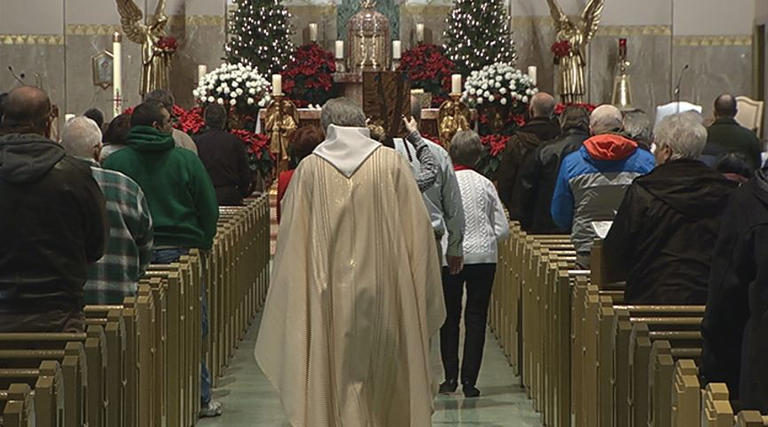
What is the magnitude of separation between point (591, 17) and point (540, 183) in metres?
11.4

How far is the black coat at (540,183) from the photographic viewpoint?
10.0 metres

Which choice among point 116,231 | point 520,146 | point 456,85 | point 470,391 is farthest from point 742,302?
point 456,85

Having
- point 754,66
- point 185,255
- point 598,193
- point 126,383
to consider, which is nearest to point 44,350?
point 126,383

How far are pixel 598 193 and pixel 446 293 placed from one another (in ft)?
4.69

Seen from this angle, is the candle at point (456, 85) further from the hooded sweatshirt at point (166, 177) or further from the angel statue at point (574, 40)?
the hooded sweatshirt at point (166, 177)

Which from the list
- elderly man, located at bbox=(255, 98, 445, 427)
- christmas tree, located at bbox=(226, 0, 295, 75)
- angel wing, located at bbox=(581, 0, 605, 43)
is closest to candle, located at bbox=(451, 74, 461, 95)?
christmas tree, located at bbox=(226, 0, 295, 75)

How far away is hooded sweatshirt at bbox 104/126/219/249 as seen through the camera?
845 centimetres

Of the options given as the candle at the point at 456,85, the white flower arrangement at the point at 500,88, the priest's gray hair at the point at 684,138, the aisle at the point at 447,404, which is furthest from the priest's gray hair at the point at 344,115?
the candle at the point at 456,85

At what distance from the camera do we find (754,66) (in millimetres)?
22453

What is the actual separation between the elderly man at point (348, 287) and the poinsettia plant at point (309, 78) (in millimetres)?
13843

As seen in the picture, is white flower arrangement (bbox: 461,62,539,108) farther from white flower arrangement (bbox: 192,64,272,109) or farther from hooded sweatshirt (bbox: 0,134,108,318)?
hooded sweatshirt (bbox: 0,134,108,318)

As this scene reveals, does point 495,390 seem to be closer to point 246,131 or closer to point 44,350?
point 44,350

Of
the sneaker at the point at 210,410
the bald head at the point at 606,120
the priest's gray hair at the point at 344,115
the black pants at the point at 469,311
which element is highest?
the priest's gray hair at the point at 344,115

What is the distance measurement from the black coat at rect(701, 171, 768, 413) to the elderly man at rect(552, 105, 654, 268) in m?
2.74
